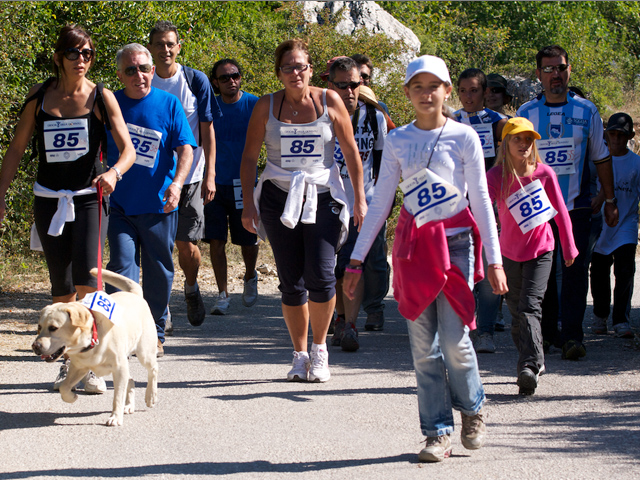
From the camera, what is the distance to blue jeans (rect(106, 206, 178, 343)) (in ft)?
18.3

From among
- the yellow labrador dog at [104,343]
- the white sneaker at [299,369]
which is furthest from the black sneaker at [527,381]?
the yellow labrador dog at [104,343]

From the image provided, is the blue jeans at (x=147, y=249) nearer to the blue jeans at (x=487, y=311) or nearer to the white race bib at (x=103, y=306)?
the white race bib at (x=103, y=306)

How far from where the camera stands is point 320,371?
17.9 ft

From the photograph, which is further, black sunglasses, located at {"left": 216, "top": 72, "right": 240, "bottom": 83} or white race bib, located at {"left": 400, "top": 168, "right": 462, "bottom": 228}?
black sunglasses, located at {"left": 216, "top": 72, "right": 240, "bottom": 83}

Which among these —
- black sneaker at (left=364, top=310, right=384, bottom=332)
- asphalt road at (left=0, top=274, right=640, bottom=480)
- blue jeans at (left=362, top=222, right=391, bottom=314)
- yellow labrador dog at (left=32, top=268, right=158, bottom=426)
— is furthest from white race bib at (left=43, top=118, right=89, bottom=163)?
black sneaker at (left=364, top=310, right=384, bottom=332)

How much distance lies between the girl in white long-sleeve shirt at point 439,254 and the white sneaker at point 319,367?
1651 mm

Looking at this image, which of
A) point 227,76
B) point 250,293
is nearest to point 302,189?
point 227,76

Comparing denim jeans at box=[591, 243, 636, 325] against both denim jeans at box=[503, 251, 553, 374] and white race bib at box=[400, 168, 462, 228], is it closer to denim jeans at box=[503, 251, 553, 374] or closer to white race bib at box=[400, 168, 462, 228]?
denim jeans at box=[503, 251, 553, 374]

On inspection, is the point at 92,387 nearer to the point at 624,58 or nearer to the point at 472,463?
the point at 472,463

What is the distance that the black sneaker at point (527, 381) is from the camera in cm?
495

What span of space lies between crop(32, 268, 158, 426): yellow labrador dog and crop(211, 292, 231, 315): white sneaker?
130 inches

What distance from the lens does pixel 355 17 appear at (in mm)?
19250

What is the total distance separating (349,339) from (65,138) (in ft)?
8.84

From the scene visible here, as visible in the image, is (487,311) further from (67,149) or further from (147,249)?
(67,149)
